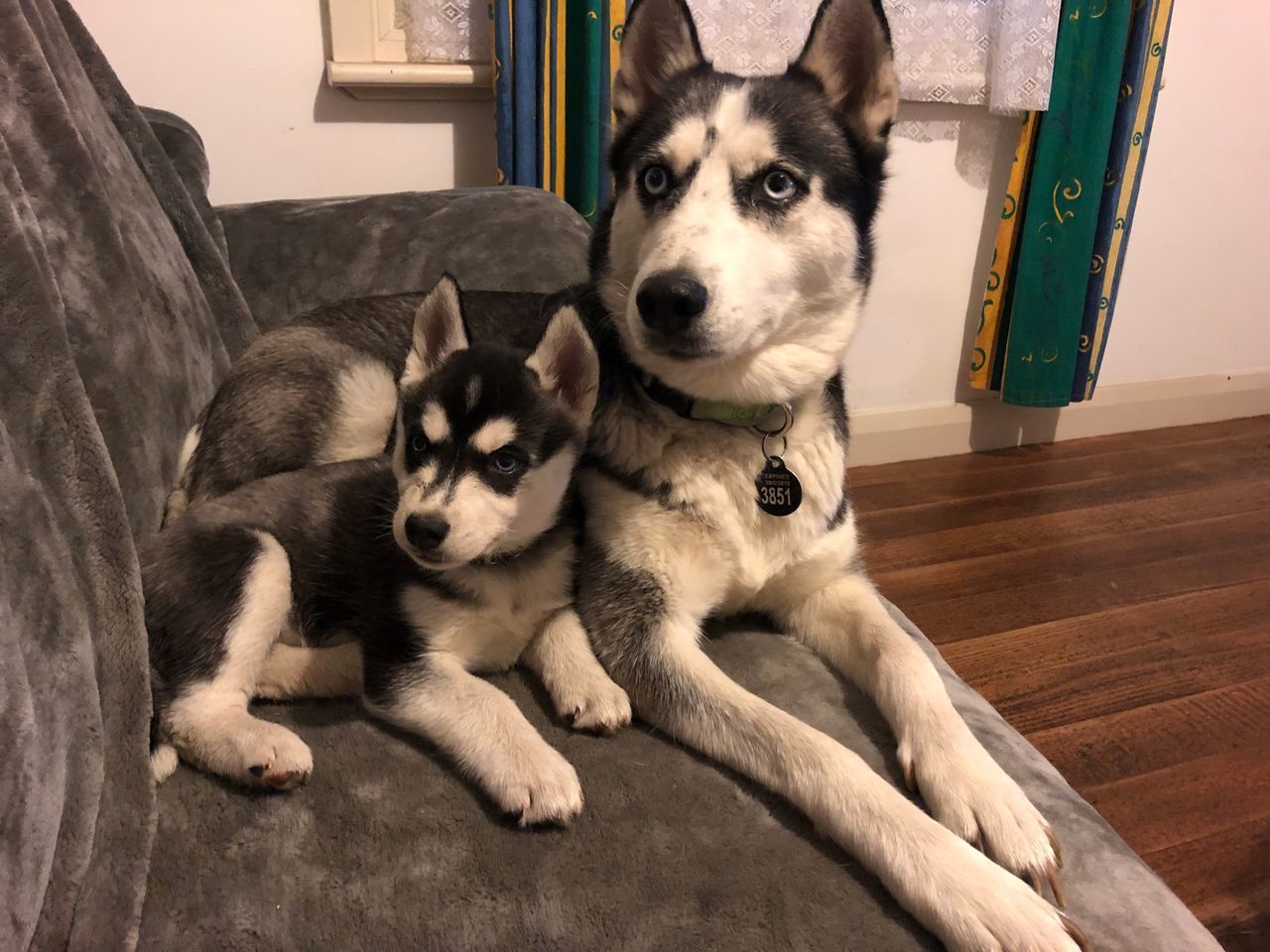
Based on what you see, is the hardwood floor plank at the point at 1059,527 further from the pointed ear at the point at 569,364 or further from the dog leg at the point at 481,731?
the dog leg at the point at 481,731

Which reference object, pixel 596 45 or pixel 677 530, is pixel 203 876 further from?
pixel 596 45

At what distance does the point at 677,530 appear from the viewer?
150 centimetres

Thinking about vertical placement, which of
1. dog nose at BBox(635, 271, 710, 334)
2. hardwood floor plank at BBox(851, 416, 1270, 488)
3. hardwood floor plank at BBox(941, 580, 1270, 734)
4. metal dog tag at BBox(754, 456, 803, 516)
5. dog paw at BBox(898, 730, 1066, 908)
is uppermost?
dog nose at BBox(635, 271, 710, 334)

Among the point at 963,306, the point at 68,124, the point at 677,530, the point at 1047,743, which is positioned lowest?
the point at 1047,743

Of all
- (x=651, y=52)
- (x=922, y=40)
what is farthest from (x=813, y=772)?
(x=922, y=40)

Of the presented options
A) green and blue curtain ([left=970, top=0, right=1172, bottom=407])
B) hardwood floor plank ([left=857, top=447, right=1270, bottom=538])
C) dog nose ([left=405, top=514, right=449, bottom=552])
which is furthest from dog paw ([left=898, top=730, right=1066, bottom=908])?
green and blue curtain ([left=970, top=0, right=1172, bottom=407])

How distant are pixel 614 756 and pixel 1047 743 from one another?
1.49 metres

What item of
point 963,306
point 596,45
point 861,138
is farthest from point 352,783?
point 963,306

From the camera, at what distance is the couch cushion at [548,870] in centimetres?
95

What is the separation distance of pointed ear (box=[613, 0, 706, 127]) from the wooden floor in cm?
180

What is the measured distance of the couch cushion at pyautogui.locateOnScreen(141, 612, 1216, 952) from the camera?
95cm

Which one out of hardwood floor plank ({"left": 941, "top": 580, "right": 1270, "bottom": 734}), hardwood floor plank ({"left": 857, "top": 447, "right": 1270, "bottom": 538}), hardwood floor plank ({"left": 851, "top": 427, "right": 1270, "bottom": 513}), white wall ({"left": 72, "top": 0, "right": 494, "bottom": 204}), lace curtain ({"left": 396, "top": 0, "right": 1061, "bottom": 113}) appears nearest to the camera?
hardwood floor plank ({"left": 941, "top": 580, "right": 1270, "bottom": 734})

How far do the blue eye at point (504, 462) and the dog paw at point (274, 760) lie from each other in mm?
492

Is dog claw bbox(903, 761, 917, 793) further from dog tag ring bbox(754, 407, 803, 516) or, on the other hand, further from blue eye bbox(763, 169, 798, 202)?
blue eye bbox(763, 169, 798, 202)
